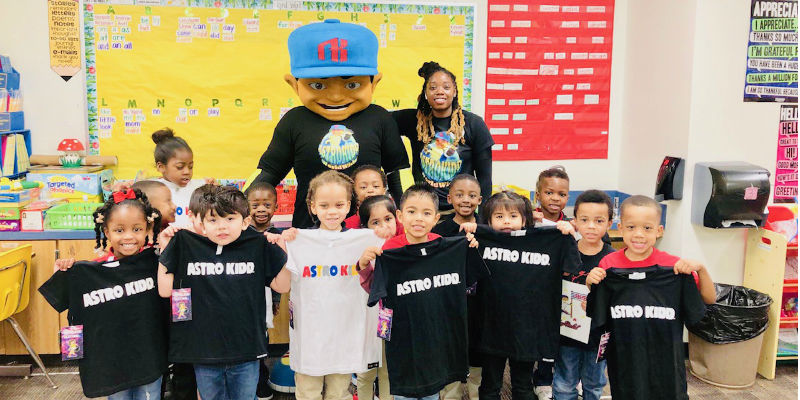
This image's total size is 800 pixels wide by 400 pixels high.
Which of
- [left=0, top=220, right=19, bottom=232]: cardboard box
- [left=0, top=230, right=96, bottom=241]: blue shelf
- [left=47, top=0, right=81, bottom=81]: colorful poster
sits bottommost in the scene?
[left=0, top=230, right=96, bottom=241]: blue shelf

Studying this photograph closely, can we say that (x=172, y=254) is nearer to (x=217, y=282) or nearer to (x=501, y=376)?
(x=217, y=282)

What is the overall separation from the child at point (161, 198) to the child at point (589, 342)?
205cm

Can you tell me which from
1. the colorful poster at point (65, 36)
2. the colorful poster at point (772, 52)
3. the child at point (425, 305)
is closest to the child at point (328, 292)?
the child at point (425, 305)

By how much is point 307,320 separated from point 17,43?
3.13 metres

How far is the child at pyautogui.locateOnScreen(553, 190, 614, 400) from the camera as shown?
2.82 meters

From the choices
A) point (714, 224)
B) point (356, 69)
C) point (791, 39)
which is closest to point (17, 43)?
point (356, 69)

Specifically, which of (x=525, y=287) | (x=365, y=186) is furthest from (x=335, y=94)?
(x=525, y=287)

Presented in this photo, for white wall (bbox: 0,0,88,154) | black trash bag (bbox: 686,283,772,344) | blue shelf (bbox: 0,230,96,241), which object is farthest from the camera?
white wall (bbox: 0,0,88,154)

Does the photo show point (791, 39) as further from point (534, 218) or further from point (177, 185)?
point (177, 185)

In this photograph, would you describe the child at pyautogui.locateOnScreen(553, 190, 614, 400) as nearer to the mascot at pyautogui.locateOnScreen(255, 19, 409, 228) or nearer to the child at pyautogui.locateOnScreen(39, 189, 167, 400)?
the mascot at pyautogui.locateOnScreen(255, 19, 409, 228)

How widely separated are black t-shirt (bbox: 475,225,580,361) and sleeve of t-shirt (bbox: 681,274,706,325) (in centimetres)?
44

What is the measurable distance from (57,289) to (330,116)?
4.99 feet

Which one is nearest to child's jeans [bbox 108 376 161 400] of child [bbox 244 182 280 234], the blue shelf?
child [bbox 244 182 280 234]

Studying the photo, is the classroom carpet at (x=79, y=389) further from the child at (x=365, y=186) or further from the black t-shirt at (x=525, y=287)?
the child at (x=365, y=186)
